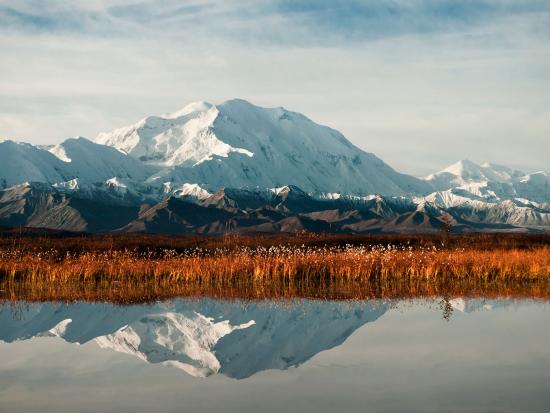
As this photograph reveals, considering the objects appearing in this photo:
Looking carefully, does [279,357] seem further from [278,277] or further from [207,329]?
[278,277]

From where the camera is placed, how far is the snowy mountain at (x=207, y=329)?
17.8m

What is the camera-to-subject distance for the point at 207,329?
22234 mm

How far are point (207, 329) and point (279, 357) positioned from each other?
4952mm

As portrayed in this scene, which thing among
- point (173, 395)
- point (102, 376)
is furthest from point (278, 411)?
point (102, 376)

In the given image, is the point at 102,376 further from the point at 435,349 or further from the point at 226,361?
the point at 435,349

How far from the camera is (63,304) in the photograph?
1097 inches

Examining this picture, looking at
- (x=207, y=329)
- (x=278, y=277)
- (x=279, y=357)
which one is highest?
(x=278, y=277)

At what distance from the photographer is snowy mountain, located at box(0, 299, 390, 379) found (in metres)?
17.8

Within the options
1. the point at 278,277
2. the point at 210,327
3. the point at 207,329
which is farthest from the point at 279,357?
the point at 278,277

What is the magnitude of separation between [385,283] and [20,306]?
13667 mm

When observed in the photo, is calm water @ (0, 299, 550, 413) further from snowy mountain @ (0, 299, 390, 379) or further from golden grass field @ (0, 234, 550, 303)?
golden grass field @ (0, 234, 550, 303)

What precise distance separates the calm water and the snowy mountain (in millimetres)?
33

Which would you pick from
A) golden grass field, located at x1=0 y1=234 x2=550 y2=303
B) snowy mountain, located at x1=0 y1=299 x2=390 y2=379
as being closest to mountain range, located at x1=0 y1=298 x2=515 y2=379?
snowy mountain, located at x1=0 y1=299 x2=390 y2=379

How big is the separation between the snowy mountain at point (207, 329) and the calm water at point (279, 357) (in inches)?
1.3
